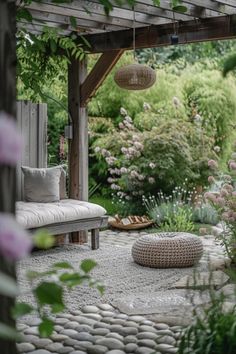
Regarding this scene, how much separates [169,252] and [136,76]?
172 cm

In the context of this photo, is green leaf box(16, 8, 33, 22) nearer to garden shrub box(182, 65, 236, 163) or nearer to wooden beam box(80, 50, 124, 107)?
wooden beam box(80, 50, 124, 107)

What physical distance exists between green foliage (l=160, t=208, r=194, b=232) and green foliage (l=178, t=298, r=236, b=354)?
4.52 metres

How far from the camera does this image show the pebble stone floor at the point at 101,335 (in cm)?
323

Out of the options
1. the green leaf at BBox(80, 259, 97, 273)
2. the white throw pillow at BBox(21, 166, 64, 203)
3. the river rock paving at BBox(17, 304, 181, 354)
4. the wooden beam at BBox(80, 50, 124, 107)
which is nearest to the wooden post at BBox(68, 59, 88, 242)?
the wooden beam at BBox(80, 50, 124, 107)

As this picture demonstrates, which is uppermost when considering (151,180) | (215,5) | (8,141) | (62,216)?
(215,5)

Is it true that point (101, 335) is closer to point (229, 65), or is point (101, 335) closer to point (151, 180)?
point (229, 65)

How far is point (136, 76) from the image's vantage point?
239 inches

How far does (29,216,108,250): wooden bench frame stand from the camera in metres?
6.04

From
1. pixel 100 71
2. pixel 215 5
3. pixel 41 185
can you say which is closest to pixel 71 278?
pixel 215 5

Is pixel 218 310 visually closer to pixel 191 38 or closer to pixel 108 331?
pixel 108 331

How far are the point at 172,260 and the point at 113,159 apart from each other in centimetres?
337

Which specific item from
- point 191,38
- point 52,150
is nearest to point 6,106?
point 191,38

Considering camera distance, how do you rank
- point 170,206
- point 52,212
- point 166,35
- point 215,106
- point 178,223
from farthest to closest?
point 215,106 < point 170,206 < point 178,223 < point 166,35 < point 52,212

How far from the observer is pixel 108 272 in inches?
214
